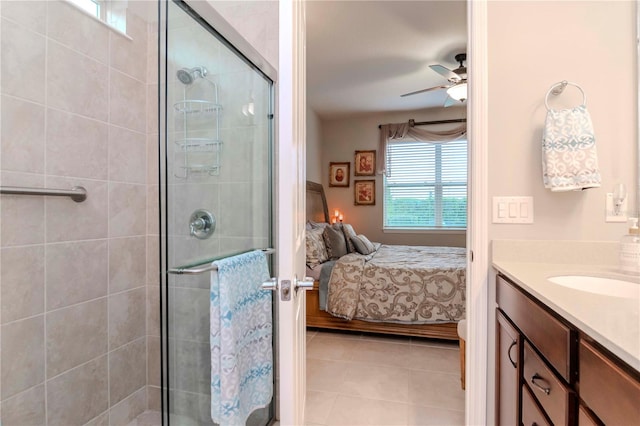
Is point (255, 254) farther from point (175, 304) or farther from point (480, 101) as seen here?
point (480, 101)

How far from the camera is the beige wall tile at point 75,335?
1.38 m

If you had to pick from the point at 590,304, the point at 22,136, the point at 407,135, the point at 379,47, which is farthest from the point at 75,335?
the point at 407,135

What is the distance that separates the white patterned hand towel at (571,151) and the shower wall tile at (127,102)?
2.01 meters

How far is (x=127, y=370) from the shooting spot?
1.72m

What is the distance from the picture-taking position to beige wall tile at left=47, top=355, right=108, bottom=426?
1.38m

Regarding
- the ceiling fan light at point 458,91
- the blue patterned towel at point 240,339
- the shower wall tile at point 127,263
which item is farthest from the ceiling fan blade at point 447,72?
the shower wall tile at point 127,263

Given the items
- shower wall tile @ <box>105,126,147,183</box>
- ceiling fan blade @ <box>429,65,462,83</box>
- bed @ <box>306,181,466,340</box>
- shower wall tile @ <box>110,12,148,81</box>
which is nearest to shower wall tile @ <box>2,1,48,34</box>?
shower wall tile @ <box>110,12,148,81</box>

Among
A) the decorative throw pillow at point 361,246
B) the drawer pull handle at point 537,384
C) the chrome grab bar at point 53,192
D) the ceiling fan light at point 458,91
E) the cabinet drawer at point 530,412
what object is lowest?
the cabinet drawer at point 530,412

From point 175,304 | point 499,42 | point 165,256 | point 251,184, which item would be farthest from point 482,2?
point 175,304

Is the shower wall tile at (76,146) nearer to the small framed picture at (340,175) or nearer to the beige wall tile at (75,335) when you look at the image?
the beige wall tile at (75,335)

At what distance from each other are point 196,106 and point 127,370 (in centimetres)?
145

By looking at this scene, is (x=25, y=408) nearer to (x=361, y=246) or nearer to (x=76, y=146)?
(x=76, y=146)

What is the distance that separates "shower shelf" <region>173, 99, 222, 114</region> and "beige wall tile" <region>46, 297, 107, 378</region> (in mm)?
1043

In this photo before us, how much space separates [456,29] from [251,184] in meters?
2.50
